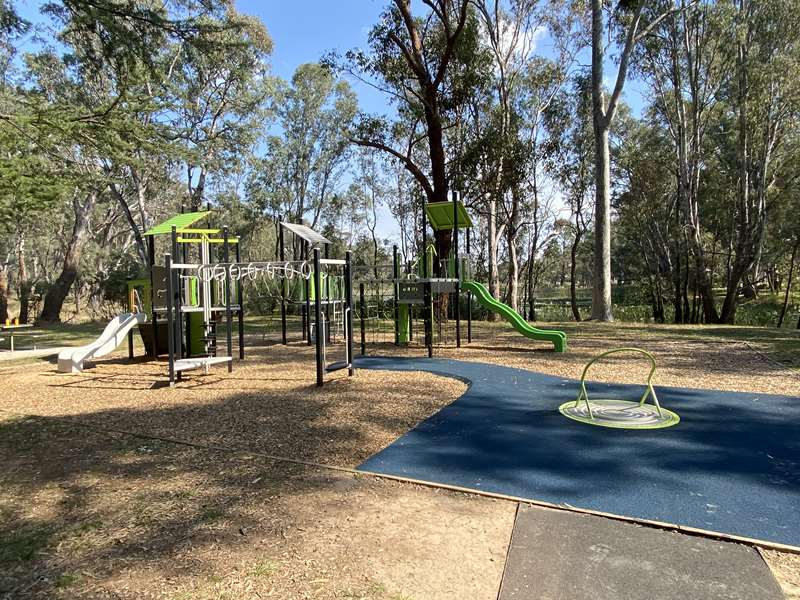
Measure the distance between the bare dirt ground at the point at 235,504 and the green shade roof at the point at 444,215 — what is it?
6.48 metres

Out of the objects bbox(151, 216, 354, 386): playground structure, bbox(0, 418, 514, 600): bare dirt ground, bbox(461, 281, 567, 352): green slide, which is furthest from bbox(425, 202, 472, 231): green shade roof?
bbox(0, 418, 514, 600): bare dirt ground

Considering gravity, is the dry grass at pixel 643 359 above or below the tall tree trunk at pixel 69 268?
below

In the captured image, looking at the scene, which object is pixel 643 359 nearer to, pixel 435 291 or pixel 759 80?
pixel 435 291

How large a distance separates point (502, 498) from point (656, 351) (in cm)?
840

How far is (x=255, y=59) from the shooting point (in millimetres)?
23672

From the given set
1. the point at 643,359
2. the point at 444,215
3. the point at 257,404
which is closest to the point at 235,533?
the point at 257,404

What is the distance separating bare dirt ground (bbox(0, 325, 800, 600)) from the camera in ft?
8.48

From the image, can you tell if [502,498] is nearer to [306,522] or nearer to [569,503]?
[569,503]

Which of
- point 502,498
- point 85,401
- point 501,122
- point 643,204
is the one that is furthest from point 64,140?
point 643,204

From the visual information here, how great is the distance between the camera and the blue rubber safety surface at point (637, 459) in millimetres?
3326

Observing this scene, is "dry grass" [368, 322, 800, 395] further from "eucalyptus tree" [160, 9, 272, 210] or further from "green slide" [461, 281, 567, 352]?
"eucalyptus tree" [160, 9, 272, 210]

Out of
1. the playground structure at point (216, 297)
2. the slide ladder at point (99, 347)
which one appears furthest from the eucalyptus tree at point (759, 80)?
the slide ladder at point (99, 347)

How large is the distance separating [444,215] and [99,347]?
861 cm

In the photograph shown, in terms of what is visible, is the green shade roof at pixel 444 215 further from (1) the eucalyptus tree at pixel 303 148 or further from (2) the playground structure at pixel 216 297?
(1) the eucalyptus tree at pixel 303 148
